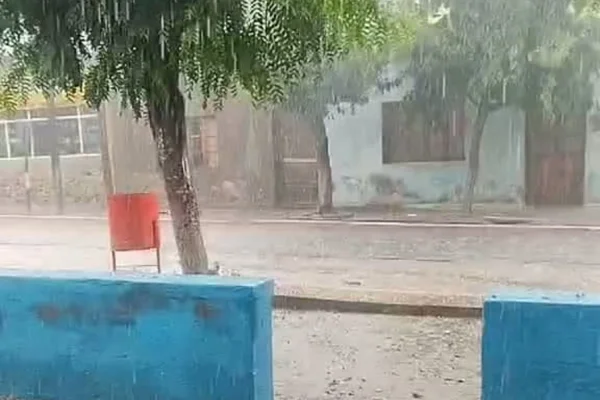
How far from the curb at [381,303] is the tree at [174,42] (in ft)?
5.25

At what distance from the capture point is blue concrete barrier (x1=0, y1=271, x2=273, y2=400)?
3090 mm

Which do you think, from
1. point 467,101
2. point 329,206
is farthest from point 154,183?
Result: point 467,101

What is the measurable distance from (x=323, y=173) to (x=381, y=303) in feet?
22.1

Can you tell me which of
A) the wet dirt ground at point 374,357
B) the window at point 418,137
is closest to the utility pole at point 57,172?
the window at point 418,137

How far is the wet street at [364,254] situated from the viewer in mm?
7234

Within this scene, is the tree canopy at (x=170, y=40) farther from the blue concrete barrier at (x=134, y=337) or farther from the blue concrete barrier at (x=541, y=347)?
the blue concrete barrier at (x=541, y=347)

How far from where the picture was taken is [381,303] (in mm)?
5594

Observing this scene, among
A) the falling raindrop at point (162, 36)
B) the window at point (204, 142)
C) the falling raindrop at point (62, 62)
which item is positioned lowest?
the window at point (204, 142)

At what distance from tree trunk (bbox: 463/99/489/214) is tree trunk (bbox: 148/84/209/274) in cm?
626

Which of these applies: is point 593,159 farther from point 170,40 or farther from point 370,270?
point 170,40

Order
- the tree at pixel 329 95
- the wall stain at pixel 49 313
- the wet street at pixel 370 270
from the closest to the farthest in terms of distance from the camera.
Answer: the wall stain at pixel 49 313 < the wet street at pixel 370 270 < the tree at pixel 329 95

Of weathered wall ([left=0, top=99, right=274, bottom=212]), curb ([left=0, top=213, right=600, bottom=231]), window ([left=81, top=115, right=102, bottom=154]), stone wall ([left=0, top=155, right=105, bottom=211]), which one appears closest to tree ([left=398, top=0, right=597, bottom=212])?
curb ([left=0, top=213, right=600, bottom=231])

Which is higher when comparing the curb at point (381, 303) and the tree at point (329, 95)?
the tree at point (329, 95)

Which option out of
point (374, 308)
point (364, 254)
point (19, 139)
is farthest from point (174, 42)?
point (19, 139)
